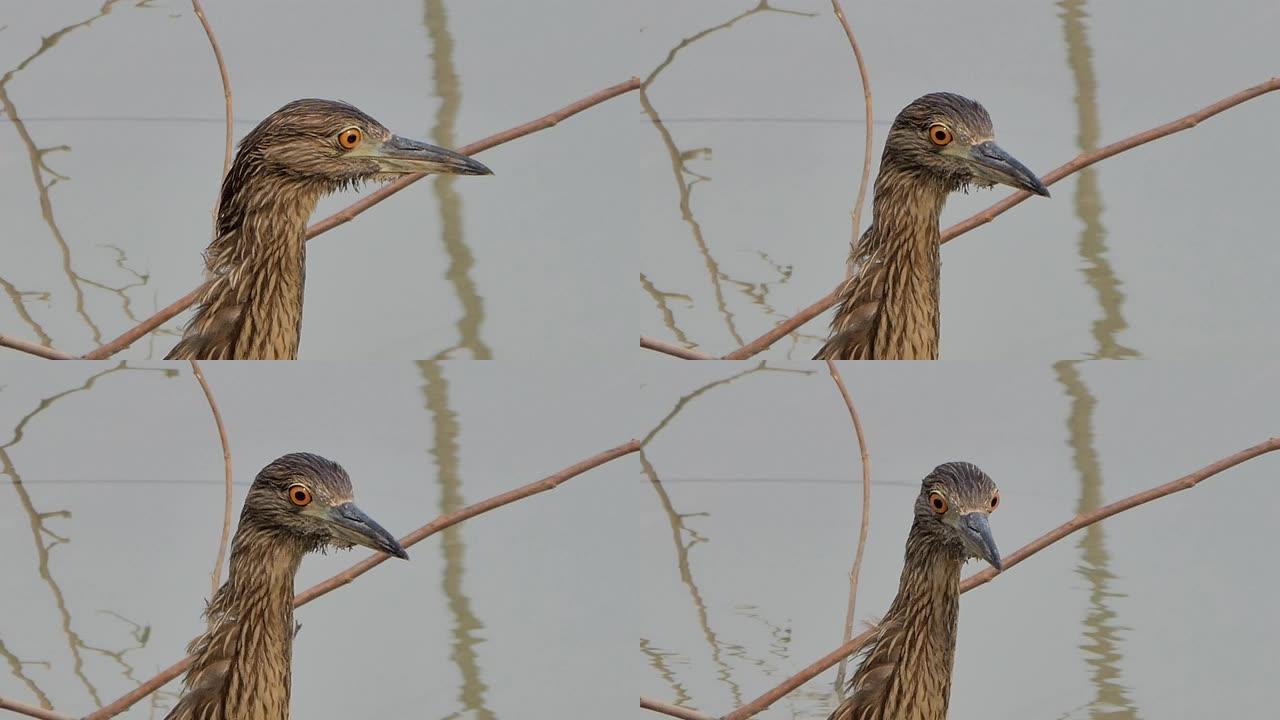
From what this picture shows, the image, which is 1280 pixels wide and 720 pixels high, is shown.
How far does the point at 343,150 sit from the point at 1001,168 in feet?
2.88

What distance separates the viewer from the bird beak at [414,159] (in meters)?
2.67

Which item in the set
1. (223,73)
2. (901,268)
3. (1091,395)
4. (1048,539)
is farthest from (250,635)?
(1091,395)

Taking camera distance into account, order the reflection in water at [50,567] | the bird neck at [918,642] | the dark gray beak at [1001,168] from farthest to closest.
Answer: the reflection in water at [50,567] < the bird neck at [918,642] < the dark gray beak at [1001,168]

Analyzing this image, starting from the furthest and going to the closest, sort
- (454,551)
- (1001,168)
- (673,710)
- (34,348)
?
(454,551), (673,710), (34,348), (1001,168)

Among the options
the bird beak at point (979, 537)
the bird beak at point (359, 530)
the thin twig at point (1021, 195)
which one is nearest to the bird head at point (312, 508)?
the bird beak at point (359, 530)

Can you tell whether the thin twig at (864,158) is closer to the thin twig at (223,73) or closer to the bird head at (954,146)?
the bird head at (954,146)

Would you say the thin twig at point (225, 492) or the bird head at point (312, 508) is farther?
the thin twig at point (225, 492)

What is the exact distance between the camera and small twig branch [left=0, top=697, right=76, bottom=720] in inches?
111

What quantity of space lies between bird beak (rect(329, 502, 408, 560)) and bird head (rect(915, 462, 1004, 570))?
72 centimetres

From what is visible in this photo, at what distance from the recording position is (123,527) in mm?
2928

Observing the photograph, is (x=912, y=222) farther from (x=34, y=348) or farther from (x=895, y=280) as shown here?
(x=34, y=348)

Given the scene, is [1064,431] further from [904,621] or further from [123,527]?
[123,527]

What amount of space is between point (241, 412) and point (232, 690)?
0.39 meters

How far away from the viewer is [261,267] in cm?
269
